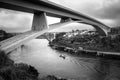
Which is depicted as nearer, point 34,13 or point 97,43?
point 34,13

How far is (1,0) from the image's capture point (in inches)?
260

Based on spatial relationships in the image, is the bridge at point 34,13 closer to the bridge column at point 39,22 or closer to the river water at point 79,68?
the bridge column at point 39,22

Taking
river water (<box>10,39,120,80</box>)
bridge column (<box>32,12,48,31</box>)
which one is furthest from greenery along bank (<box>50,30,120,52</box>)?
bridge column (<box>32,12,48,31</box>)

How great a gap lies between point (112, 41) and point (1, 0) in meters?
35.4

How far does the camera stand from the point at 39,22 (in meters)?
9.97

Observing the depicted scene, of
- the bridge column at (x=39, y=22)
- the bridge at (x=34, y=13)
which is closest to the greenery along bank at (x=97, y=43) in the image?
the bridge at (x=34, y=13)

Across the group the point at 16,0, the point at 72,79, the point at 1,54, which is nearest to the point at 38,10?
the point at 16,0

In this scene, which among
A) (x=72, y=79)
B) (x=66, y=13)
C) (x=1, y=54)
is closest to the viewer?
(x=1, y=54)

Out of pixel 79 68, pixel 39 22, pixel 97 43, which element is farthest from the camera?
pixel 97 43

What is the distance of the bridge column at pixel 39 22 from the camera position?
32.2 ft

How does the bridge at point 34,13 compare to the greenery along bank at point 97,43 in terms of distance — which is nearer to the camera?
the bridge at point 34,13

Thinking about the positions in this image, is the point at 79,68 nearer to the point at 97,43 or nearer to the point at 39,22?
the point at 39,22

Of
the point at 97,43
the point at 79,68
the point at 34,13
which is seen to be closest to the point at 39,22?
the point at 34,13

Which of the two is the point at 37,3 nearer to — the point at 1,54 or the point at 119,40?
the point at 1,54
